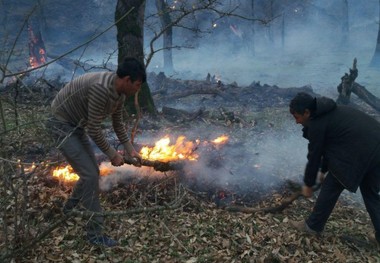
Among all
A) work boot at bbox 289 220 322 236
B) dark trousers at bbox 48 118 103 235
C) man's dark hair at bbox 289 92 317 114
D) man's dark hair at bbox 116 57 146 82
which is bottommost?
work boot at bbox 289 220 322 236

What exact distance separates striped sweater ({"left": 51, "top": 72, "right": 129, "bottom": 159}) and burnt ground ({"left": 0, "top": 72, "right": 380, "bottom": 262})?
1.18 ft

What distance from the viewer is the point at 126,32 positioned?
982 centimetres

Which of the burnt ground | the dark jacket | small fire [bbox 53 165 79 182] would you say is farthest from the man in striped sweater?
the dark jacket

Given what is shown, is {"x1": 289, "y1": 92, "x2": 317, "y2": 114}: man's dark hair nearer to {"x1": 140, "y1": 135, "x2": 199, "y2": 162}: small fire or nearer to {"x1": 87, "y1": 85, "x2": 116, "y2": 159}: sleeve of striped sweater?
{"x1": 140, "y1": 135, "x2": 199, "y2": 162}: small fire

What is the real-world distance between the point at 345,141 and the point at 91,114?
11.0 feet

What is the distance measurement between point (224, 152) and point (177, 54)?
106 ft

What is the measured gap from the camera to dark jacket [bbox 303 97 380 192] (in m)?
4.57

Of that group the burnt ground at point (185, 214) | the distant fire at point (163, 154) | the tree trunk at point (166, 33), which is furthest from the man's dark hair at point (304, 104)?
the tree trunk at point (166, 33)

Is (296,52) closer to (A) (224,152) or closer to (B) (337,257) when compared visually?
(A) (224,152)

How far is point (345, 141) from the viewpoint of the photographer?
15.2 ft

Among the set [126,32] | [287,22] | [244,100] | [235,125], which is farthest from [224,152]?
[287,22]

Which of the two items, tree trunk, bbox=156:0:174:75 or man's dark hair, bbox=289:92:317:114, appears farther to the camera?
tree trunk, bbox=156:0:174:75

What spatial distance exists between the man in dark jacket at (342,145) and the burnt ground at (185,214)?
0.85 meters

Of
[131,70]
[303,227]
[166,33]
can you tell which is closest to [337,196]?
[303,227]
